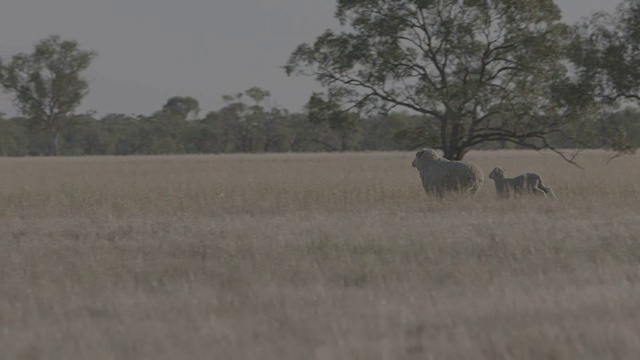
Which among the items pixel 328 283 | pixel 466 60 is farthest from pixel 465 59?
pixel 328 283

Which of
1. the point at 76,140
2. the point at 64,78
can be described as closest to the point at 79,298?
the point at 64,78

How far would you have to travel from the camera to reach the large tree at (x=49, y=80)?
78.3 m

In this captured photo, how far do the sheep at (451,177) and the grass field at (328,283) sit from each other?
1457 millimetres

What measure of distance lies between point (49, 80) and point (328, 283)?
75502mm

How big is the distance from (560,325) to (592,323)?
0.21m

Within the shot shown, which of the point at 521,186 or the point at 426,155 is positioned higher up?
the point at 426,155

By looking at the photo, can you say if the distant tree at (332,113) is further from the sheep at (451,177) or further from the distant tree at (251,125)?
the distant tree at (251,125)

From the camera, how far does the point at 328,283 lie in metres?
8.04

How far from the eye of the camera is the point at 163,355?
554 cm

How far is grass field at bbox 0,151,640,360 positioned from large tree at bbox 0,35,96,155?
67.2 m

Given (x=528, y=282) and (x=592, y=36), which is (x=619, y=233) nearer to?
(x=528, y=282)

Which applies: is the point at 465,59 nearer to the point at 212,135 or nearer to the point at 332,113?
the point at 332,113

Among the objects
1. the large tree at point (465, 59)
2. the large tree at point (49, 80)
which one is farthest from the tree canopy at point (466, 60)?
the large tree at point (49, 80)

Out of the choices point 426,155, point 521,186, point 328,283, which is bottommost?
point 328,283
